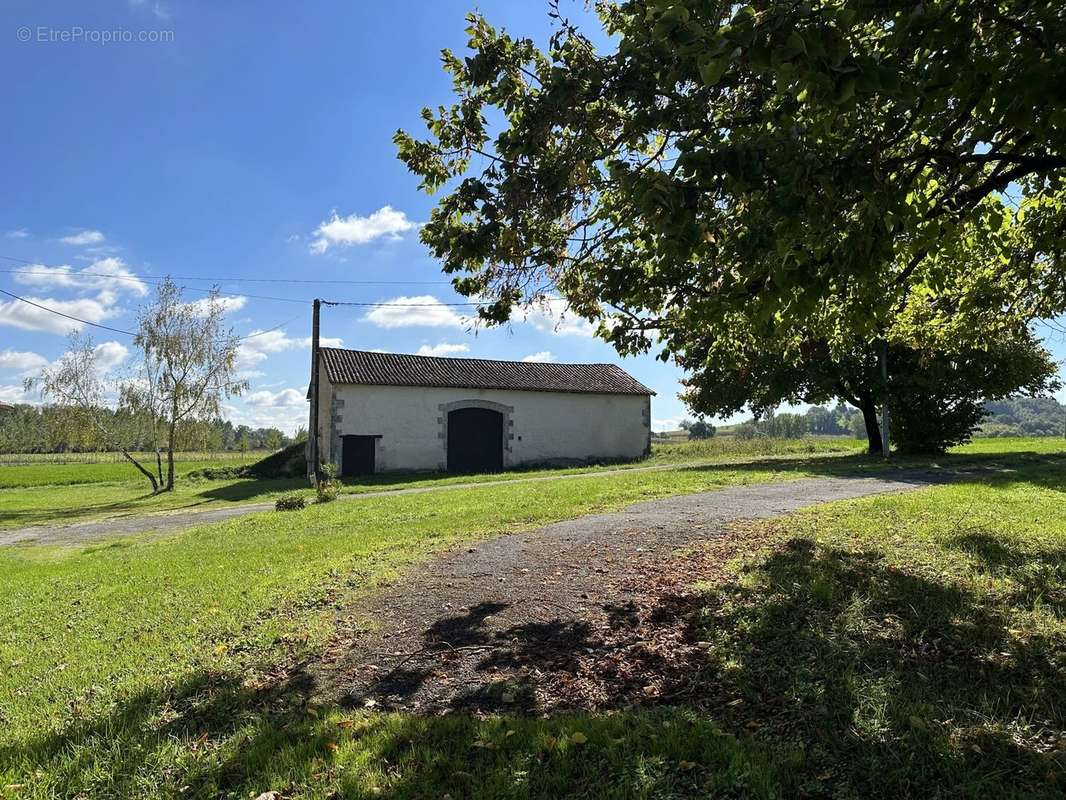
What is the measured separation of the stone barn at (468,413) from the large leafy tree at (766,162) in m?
21.2

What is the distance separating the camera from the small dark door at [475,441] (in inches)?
1137

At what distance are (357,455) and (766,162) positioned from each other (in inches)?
1001

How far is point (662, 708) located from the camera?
3584 mm

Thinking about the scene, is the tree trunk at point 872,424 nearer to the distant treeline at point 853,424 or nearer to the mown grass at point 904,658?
the mown grass at point 904,658

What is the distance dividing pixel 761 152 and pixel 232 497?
22039 millimetres

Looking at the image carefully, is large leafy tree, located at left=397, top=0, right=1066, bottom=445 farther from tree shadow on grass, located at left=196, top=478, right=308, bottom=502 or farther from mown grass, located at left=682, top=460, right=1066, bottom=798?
tree shadow on grass, located at left=196, top=478, right=308, bottom=502

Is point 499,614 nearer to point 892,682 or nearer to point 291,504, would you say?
point 892,682

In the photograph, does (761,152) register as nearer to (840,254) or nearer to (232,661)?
(840,254)

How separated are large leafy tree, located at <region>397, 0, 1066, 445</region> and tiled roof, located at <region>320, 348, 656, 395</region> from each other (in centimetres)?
2146

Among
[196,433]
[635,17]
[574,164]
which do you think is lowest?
[196,433]

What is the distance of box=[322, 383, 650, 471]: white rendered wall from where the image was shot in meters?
27.0

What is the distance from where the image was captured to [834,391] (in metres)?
24.5

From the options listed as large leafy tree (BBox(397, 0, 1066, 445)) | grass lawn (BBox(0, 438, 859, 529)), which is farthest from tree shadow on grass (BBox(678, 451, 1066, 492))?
grass lawn (BBox(0, 438, 859, 529))

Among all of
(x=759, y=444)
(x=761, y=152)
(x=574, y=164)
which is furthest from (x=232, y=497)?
(x=759, y=444)
